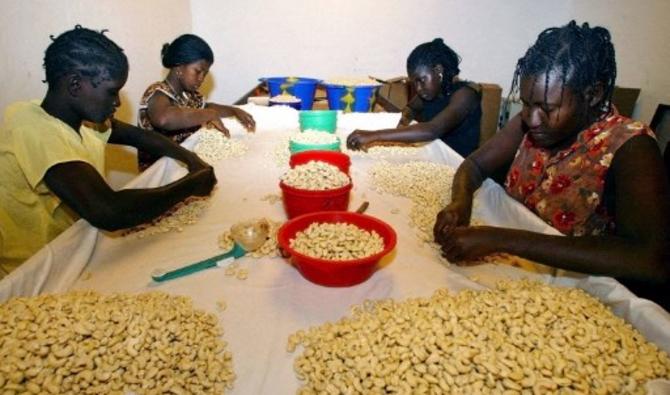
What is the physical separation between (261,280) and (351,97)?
249 centimetres

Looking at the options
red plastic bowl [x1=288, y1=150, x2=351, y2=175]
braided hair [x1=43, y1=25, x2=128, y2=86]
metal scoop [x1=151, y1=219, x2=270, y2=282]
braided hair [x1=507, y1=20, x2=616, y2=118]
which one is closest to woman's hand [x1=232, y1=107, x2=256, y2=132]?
red plastic bowl [x1=288, y1=150, x2=351, y2=175]

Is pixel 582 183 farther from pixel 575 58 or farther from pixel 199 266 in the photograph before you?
pixel 199 266

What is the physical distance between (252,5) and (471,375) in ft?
16.4

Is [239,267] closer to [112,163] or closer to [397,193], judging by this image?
[397,193]

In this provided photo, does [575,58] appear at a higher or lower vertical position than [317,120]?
higher

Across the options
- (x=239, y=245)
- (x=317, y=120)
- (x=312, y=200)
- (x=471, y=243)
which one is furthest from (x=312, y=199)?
(x=317, y=120)

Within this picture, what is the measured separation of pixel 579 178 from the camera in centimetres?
138

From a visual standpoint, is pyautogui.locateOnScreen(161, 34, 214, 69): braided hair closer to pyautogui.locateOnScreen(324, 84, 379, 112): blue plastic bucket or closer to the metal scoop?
pyautogui.locateOnScreen(324, 84, 379, 112): blue plastic bucket

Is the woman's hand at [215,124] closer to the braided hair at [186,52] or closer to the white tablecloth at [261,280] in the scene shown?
the braided hair at [186,52]

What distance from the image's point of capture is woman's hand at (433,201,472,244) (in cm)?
133

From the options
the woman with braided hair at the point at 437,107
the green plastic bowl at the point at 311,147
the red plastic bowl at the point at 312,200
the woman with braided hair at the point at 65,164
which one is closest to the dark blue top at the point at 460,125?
the woman with braided hair at the point at 437,107

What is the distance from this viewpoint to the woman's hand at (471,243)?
116 centimetres

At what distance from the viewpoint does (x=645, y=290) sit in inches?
44.8

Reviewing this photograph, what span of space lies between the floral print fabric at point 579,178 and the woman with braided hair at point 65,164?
1.29 m
